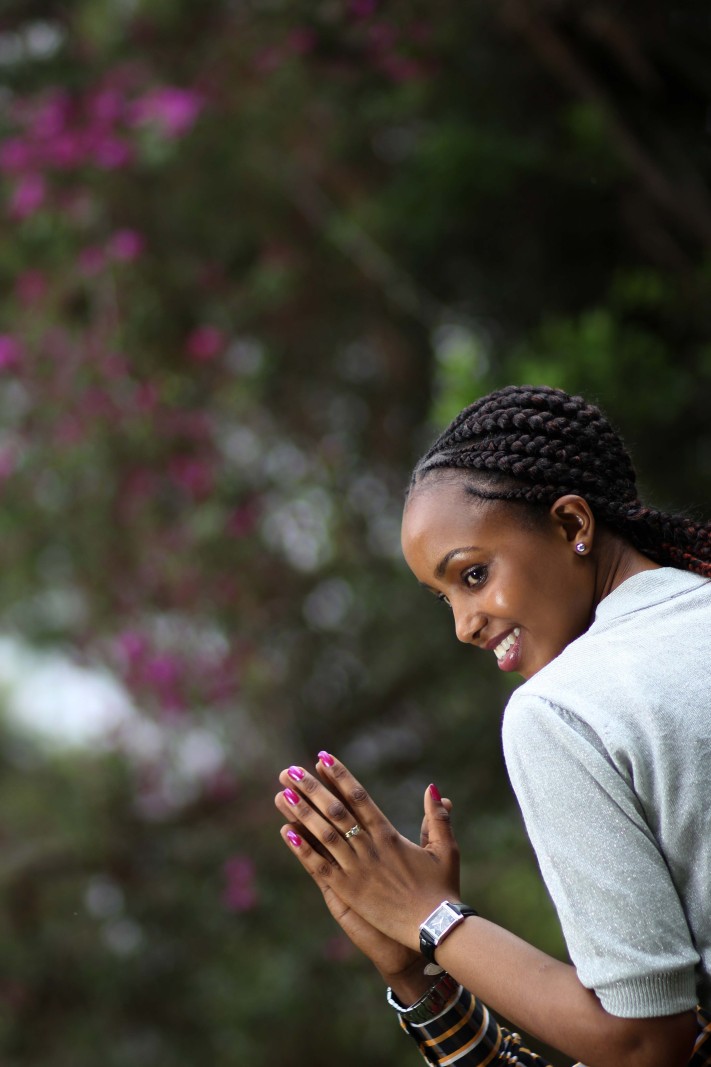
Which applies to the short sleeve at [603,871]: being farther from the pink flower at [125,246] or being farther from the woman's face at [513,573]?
the pink flower at [125,246]

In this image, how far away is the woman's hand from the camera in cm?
145

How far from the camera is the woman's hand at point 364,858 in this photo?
57.2 inches

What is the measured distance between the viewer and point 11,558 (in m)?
4.94

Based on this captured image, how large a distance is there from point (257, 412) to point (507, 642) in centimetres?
340

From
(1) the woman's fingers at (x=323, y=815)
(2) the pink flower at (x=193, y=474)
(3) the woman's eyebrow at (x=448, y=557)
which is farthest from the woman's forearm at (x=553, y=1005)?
(2) the pink flower at (x=193, y=474)

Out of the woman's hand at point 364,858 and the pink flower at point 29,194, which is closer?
the woman's hand at point 364,858

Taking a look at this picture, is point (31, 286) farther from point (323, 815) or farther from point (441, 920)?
point (441, 920)

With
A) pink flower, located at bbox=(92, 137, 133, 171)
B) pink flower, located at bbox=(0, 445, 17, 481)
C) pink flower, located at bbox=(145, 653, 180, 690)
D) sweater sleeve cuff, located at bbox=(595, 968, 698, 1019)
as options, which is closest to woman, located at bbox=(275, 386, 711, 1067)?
sweater sleeve cuff, located at bbox=(595, 968, 698, 1019)

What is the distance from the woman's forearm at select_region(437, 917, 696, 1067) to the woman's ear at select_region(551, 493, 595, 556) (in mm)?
451

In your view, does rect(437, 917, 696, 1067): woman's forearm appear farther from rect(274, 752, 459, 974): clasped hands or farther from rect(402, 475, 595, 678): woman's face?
rect(402, 475, 595, 678): woman's face

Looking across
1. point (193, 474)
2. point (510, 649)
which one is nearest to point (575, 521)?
point (510, 649)

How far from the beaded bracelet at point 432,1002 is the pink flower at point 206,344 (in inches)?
133

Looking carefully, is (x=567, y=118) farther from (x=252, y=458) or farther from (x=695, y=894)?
(x=695, y=894)

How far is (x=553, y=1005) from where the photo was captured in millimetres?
1303
